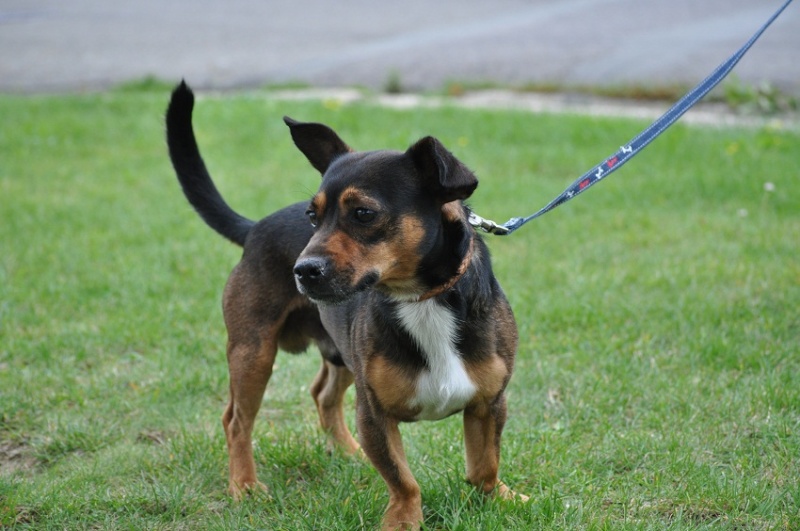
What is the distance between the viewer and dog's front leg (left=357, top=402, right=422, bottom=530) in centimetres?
337

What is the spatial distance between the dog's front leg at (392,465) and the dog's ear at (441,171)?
0.83 meters

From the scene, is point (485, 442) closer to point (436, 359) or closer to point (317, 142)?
point (436, 359)

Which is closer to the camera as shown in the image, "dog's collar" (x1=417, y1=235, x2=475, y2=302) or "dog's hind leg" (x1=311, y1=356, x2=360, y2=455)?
"dog's collar" (x1=417, y1=235, x2=475, y2=302)

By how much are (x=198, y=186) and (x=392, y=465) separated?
1702 millimetres

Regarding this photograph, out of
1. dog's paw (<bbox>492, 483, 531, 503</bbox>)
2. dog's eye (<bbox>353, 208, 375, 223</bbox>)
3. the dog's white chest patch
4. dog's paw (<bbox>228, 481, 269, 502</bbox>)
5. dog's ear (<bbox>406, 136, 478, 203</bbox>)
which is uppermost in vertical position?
dog's ear (<bbox>406, 136, 478, 203</bbox>)

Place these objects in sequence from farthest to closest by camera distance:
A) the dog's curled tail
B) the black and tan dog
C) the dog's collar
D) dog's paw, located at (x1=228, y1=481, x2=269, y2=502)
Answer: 1. the dog's curled tail
2. dog's paw, located at (x1=228, y1=481, x2=269, y2=502)
3. the dog's collar
4. the black and tan dog

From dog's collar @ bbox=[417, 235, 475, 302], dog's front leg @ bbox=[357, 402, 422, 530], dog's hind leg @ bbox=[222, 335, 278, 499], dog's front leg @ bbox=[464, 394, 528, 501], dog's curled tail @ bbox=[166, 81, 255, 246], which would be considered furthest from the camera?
dog's curled tail @ bbox=[166, 81, 255, 246]

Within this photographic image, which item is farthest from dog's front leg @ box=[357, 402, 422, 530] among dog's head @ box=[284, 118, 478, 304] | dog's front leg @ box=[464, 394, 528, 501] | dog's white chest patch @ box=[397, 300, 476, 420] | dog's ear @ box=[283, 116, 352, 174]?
dog's ear @ box=[283, 116, 352, 174]

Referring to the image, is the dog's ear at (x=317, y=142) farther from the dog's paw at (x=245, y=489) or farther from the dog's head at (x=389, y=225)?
the dog's paw at (x=245, y=489)

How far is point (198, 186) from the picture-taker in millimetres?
4359

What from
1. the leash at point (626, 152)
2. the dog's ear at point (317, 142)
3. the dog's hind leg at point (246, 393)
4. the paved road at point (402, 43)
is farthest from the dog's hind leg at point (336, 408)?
the paved road at point (402, 43)

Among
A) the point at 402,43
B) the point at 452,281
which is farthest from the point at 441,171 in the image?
the point at 402,43

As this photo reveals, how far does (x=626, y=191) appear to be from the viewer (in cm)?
776

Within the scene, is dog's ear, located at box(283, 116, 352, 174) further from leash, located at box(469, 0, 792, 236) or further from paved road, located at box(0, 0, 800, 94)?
paved road, located at box(0, 0, 800, 94)
